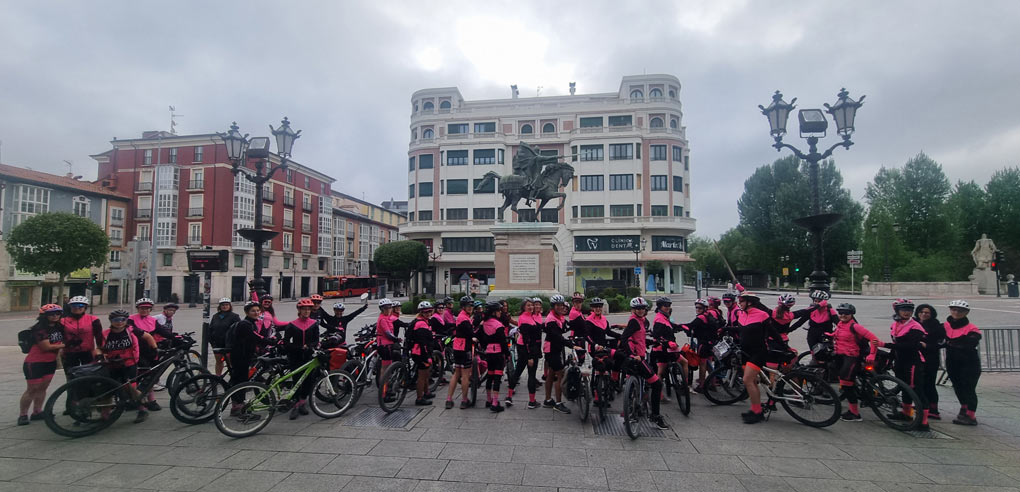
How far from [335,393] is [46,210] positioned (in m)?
50.4

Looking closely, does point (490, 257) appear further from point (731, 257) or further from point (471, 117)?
Answer: point (731, 257)

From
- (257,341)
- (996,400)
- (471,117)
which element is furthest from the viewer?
(471,117)

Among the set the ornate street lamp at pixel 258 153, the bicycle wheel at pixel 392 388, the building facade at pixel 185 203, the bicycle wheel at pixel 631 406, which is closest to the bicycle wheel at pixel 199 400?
the bicycle wheel at pixel 392 388

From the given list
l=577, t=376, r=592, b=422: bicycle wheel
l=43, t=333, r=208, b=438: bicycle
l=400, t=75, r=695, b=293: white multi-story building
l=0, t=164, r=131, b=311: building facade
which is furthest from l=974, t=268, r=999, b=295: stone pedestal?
l=0, t=164, r=131, b=311: building facade

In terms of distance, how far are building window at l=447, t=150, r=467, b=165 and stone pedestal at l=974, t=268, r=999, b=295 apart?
51495 millimetres

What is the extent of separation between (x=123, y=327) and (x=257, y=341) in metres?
1.79

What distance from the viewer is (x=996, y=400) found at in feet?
25.7

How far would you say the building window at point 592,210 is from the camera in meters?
52.0

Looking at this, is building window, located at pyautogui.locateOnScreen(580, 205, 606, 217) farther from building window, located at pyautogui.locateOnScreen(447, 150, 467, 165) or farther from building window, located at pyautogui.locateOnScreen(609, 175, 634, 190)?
building window, located at pyautogui.locateOnScreen(447, 150, 467, 165)

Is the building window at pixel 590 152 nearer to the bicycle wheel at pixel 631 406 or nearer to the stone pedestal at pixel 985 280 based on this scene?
the stone pedestal at pixel 985 280

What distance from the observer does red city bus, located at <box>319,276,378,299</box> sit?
50531 mm

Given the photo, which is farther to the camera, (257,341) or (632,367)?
(257,341)

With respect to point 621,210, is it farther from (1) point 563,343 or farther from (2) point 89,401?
(2) point 89,401

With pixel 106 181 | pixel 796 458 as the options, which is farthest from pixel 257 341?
pixel 106 181
